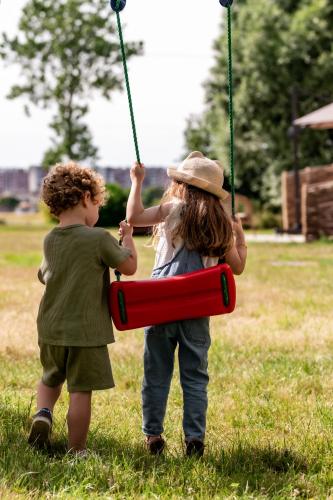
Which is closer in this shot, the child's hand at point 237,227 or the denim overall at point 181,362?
the denim overall at point 181,362

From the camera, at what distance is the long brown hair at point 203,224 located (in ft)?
12.4

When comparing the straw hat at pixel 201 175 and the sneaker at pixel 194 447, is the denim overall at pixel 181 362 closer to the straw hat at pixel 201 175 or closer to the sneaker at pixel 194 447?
the sneaker at pixel 194 447

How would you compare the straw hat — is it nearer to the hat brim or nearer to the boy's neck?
the hat brim

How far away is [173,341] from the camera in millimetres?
3891

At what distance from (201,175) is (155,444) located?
122 centimetres

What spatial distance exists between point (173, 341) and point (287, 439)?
728 mm

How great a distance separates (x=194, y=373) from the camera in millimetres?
3859

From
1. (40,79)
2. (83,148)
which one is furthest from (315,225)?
(40,79)

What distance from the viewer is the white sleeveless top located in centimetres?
384

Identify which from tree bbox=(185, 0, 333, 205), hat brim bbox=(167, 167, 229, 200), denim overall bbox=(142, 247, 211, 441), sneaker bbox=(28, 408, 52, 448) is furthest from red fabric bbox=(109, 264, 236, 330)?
tree bbox=(185, 0, 333, 205)

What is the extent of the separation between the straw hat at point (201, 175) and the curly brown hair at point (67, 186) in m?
0.38

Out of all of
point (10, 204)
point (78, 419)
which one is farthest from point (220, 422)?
point (10, 204)

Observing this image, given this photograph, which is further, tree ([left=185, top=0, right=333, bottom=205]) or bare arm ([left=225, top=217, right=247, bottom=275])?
tree ([left=185, top=0, right=333, bottom=205])

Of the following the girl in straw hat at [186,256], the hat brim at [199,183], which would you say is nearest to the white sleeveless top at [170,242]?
the girl in straw hat at [186,256]
